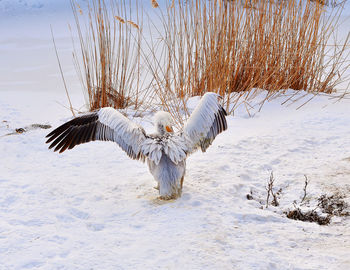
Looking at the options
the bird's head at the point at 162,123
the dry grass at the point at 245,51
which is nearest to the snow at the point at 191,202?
the dry grass at the point at 245,51

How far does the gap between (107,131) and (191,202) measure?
75 cm

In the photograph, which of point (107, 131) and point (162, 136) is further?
point (107, 131)

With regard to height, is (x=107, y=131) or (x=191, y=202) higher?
(x=107, y=131)

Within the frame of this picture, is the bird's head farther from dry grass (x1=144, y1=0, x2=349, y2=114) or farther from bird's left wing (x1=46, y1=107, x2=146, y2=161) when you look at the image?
dry grass (x1=144, y1=0, x2=349, y2=114)

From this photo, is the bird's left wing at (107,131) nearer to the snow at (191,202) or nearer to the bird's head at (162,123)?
the bird's head at (162,123)

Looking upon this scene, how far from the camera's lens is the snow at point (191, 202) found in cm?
217

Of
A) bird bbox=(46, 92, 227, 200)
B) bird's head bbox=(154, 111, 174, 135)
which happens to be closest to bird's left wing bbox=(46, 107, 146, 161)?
bird bbox=(46, 92, 227, 200)

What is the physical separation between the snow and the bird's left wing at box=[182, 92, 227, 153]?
35 cm

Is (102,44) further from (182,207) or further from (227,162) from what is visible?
(182,207)

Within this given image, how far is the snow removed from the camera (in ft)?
7.11

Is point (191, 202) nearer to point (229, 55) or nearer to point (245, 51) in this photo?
point (229, 55)

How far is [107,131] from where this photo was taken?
2.90 meters

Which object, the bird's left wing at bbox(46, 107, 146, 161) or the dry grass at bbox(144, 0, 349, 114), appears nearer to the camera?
the bird's left wing at bbox(46, 107, 146, 161)

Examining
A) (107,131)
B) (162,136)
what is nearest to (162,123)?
(162,136)
